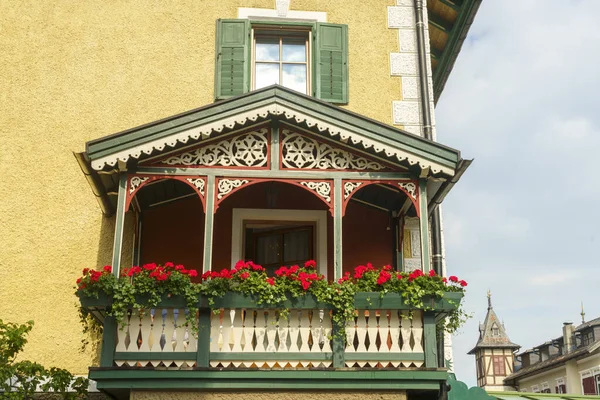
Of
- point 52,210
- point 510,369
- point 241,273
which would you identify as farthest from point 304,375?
point 510,369

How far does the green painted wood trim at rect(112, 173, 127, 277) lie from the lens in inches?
380

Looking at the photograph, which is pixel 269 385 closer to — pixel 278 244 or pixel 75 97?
pixel 278 244

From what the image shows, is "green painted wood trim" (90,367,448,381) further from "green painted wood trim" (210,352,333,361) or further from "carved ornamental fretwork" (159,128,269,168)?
"carved ornamental fretwork" (159,128,269,168)

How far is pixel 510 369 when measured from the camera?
63.1m

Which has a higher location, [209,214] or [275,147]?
[275,147]

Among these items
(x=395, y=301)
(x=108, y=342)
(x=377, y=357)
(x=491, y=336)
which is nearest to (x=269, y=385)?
(x=377, y=357)

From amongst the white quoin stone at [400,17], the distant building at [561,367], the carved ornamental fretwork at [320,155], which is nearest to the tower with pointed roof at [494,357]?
the distant building at [561,367]

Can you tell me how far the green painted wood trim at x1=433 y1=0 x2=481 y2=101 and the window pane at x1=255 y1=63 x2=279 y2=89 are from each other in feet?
11.5

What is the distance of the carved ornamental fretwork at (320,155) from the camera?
1033 centimetres

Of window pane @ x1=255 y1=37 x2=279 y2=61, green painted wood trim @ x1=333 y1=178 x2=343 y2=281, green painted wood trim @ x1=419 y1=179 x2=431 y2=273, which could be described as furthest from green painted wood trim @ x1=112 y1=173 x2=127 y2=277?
window pane @ x1=255 y1=37 x2=279 y2=61

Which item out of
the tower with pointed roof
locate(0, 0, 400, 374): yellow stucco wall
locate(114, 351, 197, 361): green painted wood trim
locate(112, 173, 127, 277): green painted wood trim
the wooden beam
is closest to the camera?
locate(114, 351, 197, 361): green painted wood trim

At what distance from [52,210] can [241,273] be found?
3.54 meters

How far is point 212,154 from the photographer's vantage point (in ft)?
33.6

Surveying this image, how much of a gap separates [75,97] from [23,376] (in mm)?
4198
